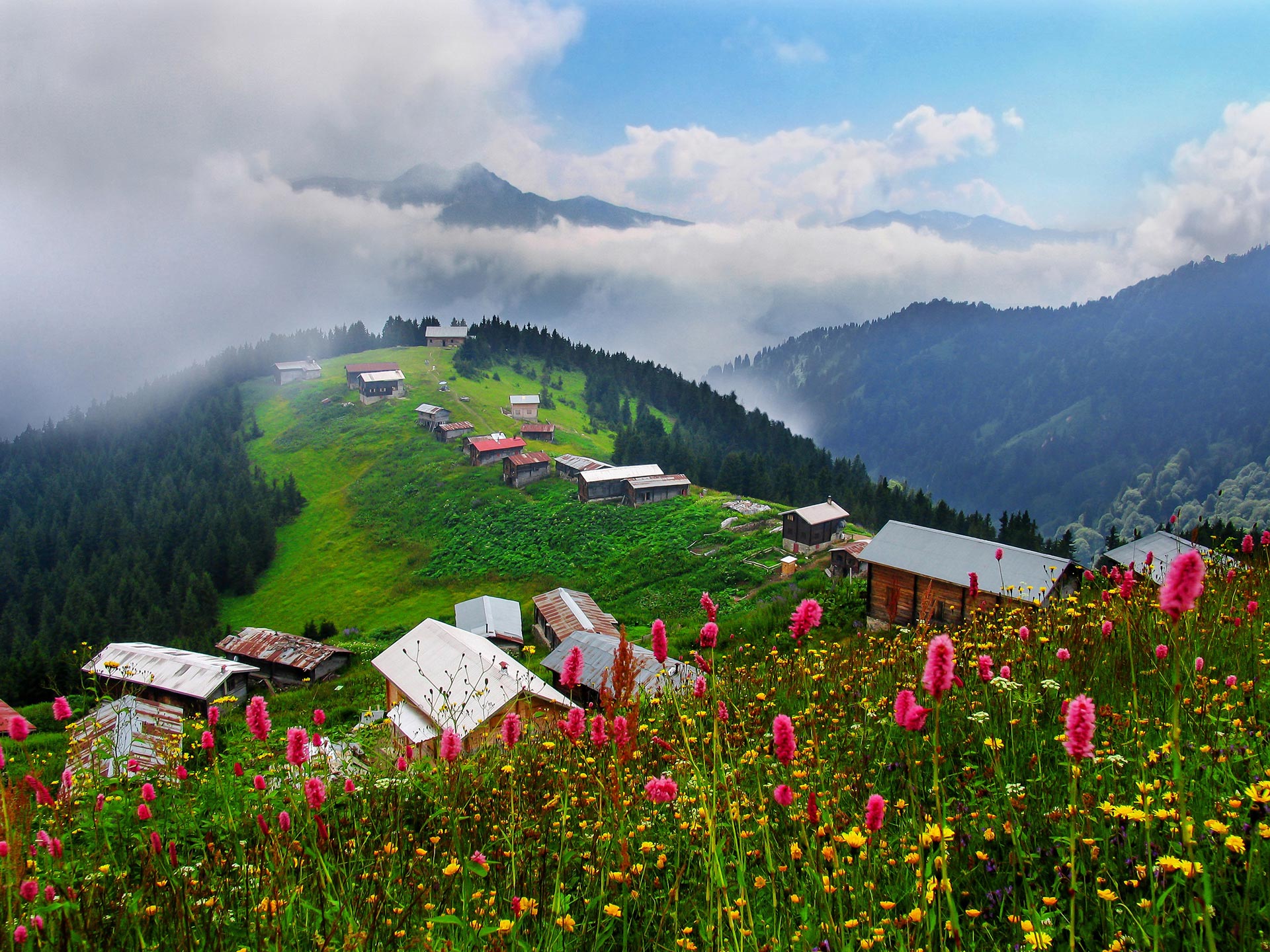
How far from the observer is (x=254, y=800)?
4.98m

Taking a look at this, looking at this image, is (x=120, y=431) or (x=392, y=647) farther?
(x=120, y=431)

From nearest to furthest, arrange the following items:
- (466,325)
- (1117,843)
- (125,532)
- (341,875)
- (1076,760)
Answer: (1076,760) → (1117,843) → (341,875) → (125,532) → (466,325)

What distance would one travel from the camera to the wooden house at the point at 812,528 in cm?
5909

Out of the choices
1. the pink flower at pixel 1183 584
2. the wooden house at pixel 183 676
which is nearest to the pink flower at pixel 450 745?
the pink flower at pixel 1183 584

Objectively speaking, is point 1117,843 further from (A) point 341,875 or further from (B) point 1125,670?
(A) point 341,875

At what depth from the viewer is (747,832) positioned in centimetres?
379

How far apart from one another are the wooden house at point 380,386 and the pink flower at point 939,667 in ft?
424

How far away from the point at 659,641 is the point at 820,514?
192ft

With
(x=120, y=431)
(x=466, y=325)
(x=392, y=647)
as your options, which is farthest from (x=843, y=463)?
(x=120, y=431)

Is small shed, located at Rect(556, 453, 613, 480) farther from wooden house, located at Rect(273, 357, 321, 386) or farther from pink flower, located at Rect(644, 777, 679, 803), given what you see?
wooden house, located at Rect(273, 357, 321, 386)

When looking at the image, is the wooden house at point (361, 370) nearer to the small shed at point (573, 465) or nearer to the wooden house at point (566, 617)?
the small shed at point (573, 465)

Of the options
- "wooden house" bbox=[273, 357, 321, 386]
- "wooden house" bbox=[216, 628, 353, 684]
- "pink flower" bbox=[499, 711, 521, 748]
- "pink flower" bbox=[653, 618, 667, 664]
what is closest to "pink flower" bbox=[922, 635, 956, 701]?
"pink flower" bbox=[653, 618, 667, 664]

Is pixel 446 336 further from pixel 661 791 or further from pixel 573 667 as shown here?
pixel 661 791

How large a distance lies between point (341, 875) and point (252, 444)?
135615 millimetres
